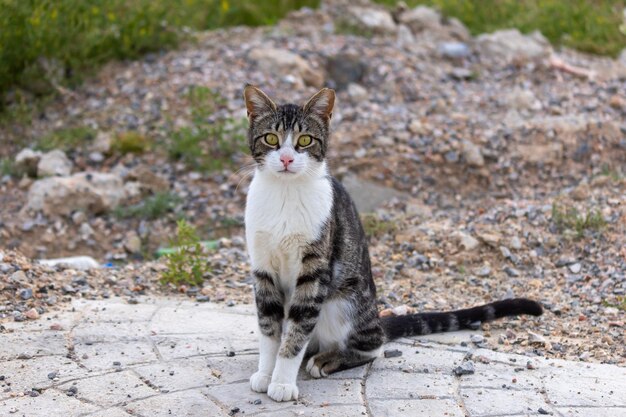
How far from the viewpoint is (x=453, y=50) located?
1087cm

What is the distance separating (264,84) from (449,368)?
5266 mm

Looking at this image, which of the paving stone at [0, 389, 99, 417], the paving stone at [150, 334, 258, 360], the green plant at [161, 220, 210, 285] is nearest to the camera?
the paving stone at [0, 389, 99, 417]

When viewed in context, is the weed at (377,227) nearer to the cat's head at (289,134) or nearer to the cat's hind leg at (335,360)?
the cat's hind leg at (335,360)

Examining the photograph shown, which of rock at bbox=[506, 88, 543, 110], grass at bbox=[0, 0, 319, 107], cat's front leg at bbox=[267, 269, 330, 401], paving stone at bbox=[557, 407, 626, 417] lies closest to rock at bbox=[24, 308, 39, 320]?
cat's front leg at bbox=[267, 269, 330, 401]

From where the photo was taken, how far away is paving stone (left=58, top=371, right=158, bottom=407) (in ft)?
13.9

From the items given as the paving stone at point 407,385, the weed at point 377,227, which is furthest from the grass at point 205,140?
the paving stone at point 407,385

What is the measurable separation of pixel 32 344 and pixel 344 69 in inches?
230

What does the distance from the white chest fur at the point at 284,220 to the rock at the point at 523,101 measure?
214 inches

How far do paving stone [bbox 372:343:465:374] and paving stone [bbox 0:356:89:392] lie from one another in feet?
5.27

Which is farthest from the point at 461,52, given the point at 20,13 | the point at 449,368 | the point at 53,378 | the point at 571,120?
the point at 53,378

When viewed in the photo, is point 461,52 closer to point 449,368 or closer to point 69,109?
point 69,109

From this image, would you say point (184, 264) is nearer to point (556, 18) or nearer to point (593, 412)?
point (593, 412)

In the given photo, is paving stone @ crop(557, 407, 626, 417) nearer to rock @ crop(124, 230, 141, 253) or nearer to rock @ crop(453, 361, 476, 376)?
rock @ crop(453, 361, 476, 376)

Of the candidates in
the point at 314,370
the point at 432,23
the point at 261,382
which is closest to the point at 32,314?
the point at 261,382
